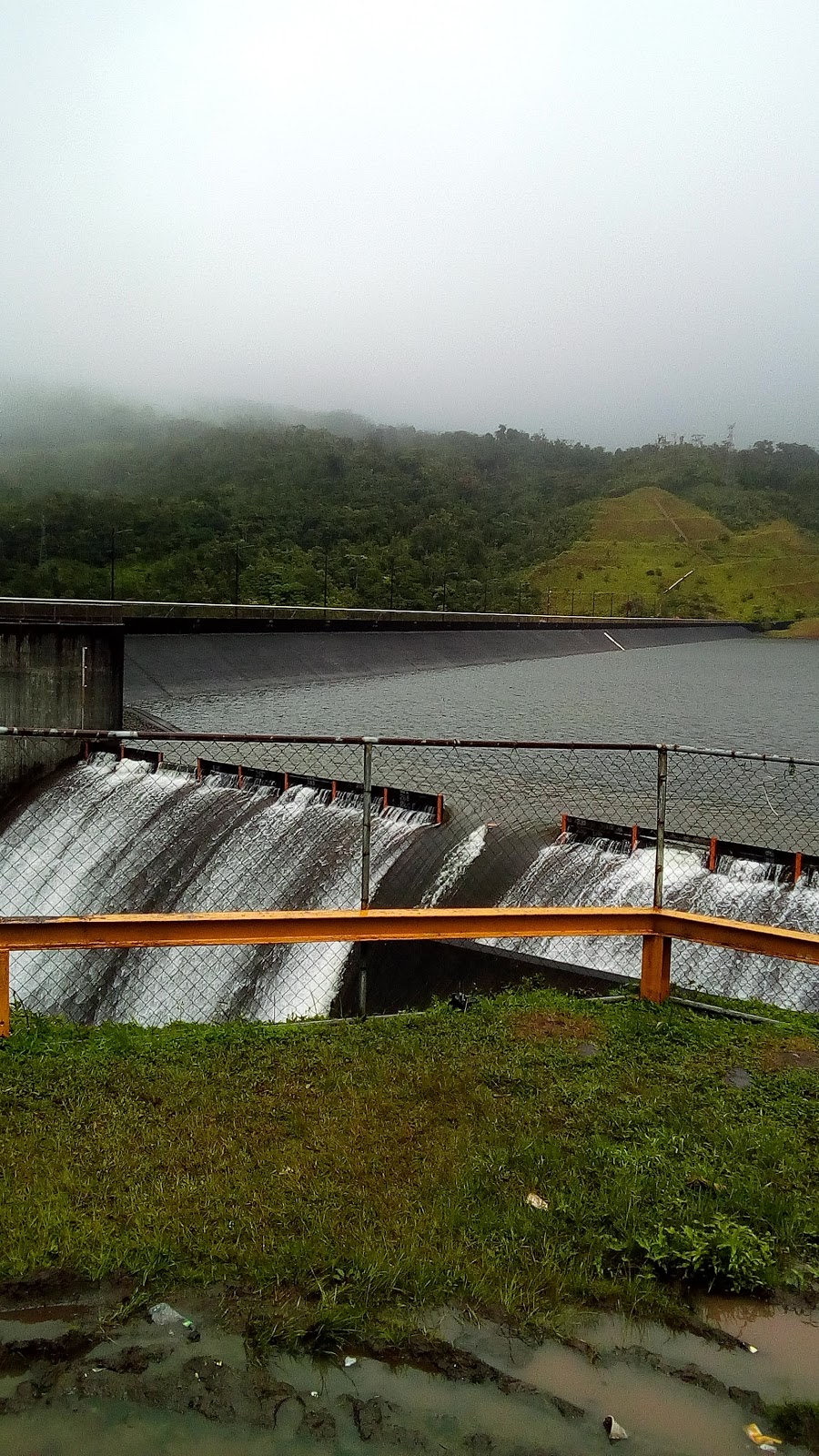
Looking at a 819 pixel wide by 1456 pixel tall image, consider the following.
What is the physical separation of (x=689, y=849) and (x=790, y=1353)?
395 inches

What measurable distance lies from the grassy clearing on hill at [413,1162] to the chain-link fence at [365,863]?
3.75 ft

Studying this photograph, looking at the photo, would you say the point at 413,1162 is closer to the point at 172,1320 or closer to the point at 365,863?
the point at 172,1320

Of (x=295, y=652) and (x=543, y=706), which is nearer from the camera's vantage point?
(x=543, y=706)

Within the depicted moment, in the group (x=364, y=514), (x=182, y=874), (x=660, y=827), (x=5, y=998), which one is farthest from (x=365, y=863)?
(x=364, y=514)

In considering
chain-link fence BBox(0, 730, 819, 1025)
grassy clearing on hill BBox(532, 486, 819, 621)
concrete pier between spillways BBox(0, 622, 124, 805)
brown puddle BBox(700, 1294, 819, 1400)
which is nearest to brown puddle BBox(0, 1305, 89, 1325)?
brown puddle BBox(700, 1294, 819, 1400)

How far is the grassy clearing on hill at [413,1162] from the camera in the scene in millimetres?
3307

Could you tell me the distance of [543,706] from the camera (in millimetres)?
36594

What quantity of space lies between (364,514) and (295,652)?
190 feet

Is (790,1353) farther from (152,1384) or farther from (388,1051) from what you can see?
(388,1051)

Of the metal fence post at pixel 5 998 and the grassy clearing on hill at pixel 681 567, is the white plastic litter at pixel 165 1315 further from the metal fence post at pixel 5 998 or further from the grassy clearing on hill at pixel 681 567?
the grassy clearing on hill at pixel 681 567

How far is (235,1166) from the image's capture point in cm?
389

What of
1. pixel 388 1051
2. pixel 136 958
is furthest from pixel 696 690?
pixel 388 1051

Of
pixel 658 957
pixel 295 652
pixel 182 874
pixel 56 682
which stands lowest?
pixel 182 874

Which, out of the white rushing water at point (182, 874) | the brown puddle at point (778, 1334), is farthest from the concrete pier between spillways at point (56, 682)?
the brown puddle at point (778, 1334)
